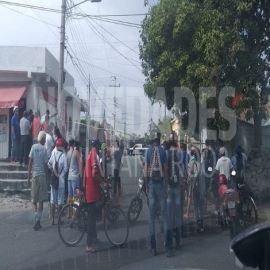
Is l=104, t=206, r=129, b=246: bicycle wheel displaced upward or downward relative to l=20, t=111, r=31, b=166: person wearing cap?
downward

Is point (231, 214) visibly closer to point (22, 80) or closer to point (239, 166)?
point (239, 166)

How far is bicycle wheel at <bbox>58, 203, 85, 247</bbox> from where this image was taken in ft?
27.8

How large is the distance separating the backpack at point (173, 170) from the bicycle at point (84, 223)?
107 centimetres

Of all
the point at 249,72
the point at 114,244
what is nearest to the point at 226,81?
the point at 249,72

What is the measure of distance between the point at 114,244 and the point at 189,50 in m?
6.31

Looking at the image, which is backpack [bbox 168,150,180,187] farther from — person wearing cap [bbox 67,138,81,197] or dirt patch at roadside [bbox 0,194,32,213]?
dirt patch at roadside [bbox 0,194,32,213]

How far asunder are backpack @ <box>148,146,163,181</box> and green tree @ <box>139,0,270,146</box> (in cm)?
455

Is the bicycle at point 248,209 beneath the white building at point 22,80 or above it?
beneath

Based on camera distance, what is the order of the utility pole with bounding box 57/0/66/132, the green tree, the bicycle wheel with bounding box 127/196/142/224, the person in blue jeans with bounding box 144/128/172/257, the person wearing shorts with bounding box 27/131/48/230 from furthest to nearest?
the utility pole with bounding box 57/0/66/132 < the green tree < the bicycle wheel with bounding box 127/196/142/224 < the person wearing shorts with bounding box 27/131/48/230 < the person in blue jeans with bounding box 144/128/172/257

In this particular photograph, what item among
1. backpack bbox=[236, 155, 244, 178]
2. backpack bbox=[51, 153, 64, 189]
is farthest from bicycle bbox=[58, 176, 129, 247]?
backpack bbox=[236, 155, 244, 178]

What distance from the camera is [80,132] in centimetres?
2591

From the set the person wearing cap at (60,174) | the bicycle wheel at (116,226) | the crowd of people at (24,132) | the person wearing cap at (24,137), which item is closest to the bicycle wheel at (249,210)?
the bicycle wheel at (116,226)

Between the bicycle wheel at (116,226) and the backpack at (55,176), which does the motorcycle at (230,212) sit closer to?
the bicycle wheel at (116,226)

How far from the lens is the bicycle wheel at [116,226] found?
8.41 metres
